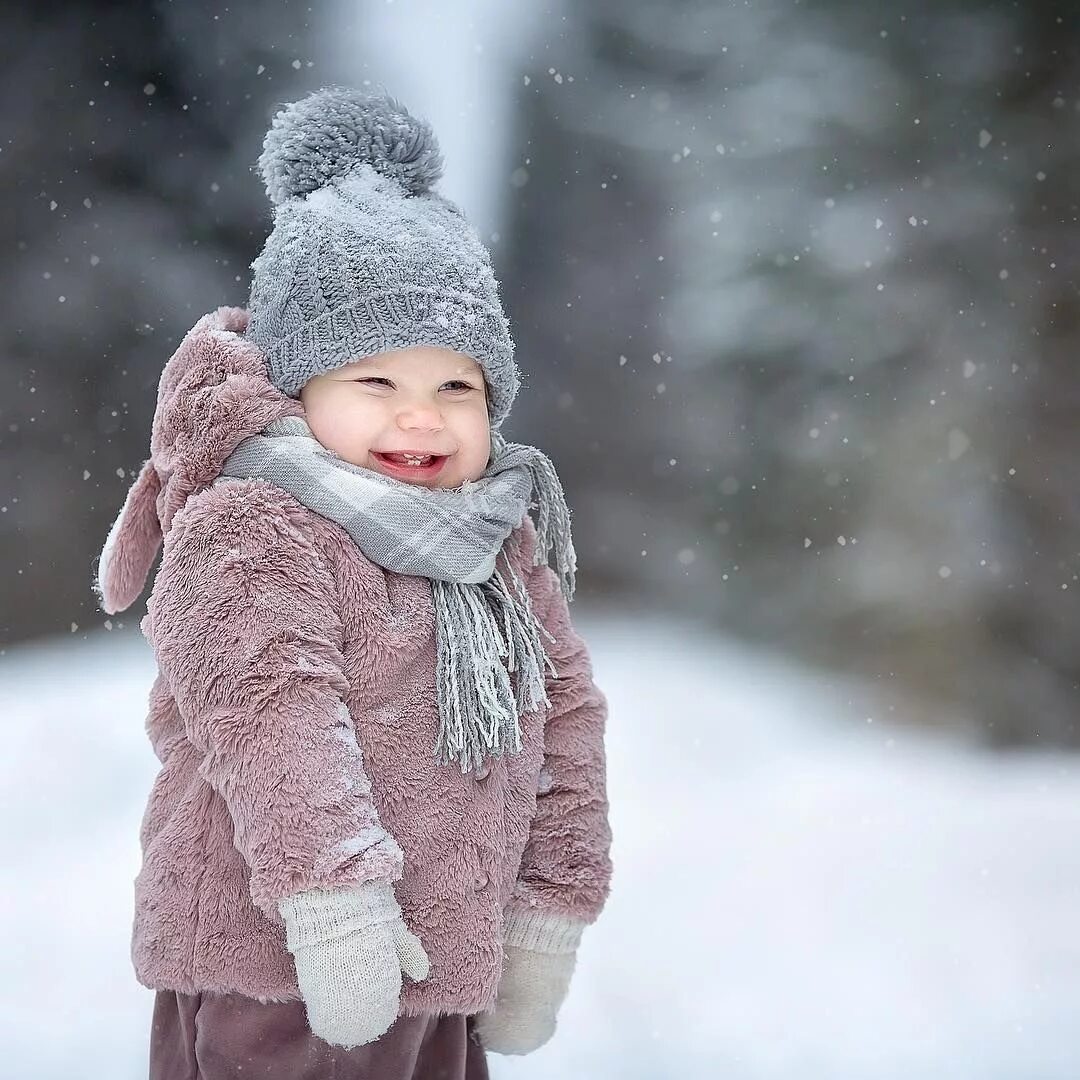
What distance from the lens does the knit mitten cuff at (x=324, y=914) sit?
766mm

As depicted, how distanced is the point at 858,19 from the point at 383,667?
2021mm

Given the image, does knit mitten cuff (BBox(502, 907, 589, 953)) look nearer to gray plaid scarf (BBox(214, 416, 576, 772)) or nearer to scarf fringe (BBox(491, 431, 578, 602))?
gray plaid scarf (BBox(214, 416, 576, 772))

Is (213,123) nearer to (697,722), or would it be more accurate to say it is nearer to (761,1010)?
(697,722)

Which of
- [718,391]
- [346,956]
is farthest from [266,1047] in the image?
[718,391]

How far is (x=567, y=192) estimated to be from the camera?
8.18ft

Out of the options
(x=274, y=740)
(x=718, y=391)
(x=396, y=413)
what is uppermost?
(x=718, y=391)

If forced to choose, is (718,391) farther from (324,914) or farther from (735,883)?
(324,914)

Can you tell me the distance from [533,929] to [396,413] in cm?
42

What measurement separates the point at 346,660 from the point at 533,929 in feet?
0.94

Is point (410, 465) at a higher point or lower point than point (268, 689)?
higher

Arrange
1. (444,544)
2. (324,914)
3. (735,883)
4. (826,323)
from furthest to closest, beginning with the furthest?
(826,323) → (735,883) → (444,544) → (324,914)

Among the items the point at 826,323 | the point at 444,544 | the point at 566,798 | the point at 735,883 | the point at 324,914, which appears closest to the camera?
the point at 324,914

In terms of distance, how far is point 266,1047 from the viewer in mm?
857

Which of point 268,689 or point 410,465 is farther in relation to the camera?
point 410,465
